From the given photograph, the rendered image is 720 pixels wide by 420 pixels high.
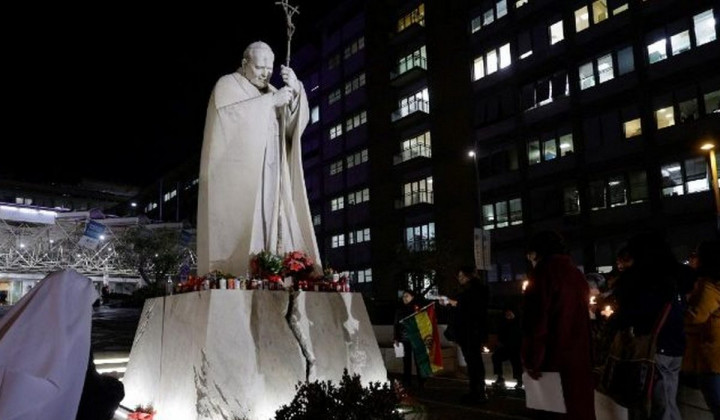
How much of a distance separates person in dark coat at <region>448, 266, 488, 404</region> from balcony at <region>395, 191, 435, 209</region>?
A: 33.3 meters

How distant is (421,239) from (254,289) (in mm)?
33450

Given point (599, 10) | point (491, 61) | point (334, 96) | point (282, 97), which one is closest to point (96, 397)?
point (282, 97)

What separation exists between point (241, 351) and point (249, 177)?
268 cm

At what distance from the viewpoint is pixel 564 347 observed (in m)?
4.18

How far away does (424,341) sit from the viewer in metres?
9.67

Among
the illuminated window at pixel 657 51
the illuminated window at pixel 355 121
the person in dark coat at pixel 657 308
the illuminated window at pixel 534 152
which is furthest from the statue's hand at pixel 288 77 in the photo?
the illuminated window at pixel 355 121

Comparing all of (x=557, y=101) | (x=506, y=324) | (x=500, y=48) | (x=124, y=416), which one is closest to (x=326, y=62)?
(x=500, y=48)

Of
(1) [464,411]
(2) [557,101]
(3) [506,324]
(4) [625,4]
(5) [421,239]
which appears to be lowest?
(1) [464,411]

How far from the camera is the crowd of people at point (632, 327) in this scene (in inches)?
165

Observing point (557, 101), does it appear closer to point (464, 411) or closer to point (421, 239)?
point (421, 239)

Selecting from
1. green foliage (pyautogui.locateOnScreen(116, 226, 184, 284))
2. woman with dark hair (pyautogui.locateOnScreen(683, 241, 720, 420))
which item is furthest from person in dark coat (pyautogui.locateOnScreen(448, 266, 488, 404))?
green foliage (pyautogui.locateOnScreen(116, 226, 184, 284))

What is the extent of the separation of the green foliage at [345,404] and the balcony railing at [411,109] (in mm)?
39880

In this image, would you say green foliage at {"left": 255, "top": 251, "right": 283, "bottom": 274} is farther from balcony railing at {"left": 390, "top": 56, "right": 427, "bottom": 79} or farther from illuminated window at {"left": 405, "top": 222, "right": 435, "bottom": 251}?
balcony railing at {"left": 390, "top": 56, "right": 427, "bottom": 79}

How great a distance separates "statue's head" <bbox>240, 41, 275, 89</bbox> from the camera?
8.46 metres
